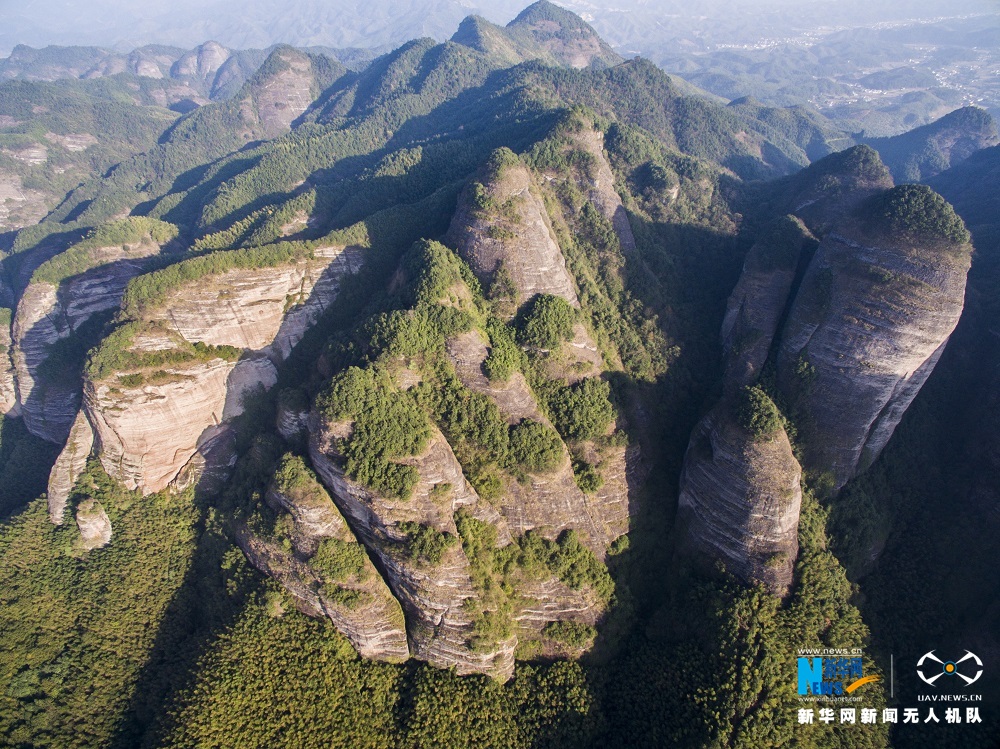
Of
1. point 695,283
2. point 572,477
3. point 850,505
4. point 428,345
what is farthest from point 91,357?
point 850,505

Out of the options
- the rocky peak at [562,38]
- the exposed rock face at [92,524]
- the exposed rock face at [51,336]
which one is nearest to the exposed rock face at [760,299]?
the exposed rock face at [92,524]

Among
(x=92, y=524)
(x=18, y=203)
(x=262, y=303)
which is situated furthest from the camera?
(x=18, y=203)

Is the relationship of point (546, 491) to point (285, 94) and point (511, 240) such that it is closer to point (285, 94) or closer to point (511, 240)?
point (511, 240)

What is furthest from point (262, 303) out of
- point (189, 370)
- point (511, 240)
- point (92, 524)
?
point (511, 240)

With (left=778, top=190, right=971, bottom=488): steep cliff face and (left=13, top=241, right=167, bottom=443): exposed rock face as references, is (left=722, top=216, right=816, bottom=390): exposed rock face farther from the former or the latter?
(left=13, top=241, right=167, bottom=443): exposed rock face

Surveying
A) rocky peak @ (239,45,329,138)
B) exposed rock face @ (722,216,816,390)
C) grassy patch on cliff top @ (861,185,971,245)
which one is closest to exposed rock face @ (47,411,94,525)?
exposed rock face @ (722,216,816,390)
